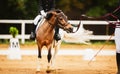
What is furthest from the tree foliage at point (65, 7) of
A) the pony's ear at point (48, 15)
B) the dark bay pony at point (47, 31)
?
the pony's ear at point (48, 15)

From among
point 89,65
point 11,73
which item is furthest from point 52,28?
point 89,65

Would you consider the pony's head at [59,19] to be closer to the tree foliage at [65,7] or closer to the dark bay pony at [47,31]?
the dark bay pony at [47,31]

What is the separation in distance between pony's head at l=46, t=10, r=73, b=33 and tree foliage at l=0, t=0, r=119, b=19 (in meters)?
12.8

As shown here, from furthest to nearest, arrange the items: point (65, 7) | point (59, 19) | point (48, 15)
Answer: point (65, 7), point (48, 15), point (59, 19)

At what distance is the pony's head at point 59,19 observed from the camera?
13797mm

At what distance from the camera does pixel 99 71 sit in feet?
49.1

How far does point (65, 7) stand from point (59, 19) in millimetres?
17507

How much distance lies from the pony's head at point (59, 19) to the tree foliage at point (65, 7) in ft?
42.0

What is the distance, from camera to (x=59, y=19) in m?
14.0

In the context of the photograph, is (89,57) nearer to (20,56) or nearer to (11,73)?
(20,56)

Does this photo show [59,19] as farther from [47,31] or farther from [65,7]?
[65,7]

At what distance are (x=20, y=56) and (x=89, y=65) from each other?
2958 mm

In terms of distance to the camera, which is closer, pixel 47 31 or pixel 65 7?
pixel 47 31

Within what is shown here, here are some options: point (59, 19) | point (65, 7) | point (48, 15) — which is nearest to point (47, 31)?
point (48, 15)
